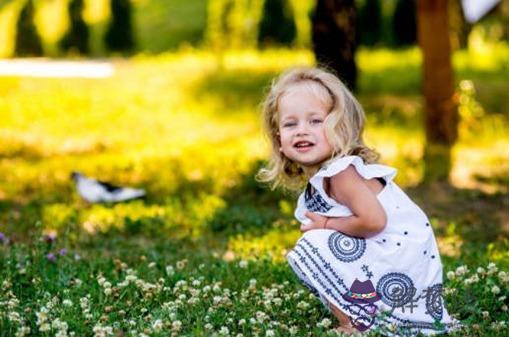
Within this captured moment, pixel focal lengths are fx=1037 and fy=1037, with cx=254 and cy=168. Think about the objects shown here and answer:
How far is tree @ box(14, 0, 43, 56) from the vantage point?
19.8 meters

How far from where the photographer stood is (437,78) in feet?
37.3

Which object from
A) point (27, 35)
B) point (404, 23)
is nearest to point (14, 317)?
point (27, 35)

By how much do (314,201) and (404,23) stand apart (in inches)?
632

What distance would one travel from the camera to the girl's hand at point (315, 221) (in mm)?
4734

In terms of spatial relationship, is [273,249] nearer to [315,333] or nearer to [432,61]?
[315,333]

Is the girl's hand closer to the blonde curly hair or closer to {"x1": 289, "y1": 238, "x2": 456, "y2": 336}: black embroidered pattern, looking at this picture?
{"x1": 289, "y1": 238, "x2": 456, "y2": 336}: black embroidered pattern

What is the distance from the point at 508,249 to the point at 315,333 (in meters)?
2.91

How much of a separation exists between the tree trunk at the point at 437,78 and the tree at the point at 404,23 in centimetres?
882

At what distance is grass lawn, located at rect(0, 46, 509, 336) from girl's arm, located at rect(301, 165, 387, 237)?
0.49 m

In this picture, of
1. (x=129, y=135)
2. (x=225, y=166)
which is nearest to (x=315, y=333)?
(x=225, y=166)

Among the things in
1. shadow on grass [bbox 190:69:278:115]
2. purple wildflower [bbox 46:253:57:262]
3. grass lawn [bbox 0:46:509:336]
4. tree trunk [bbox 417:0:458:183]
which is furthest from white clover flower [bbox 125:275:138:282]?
shadow on grass [bbox 190:69:278:115]

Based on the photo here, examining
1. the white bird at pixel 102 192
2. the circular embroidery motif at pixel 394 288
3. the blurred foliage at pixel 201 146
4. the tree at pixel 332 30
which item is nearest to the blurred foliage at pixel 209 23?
the blurred foliage at pixel 201 146

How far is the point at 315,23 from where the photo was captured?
38.2 feet

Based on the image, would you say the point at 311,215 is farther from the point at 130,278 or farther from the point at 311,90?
the point at 130,278
